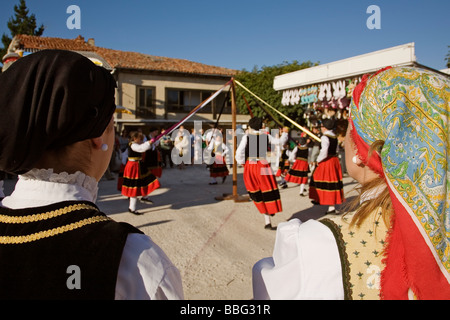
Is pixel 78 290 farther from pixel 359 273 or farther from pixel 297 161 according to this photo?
pixel 297 161

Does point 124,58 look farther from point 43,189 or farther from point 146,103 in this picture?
point 43,189

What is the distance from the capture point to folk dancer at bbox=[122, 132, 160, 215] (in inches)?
249

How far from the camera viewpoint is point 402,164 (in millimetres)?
995

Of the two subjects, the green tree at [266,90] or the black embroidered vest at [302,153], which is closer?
the black embroidered vest at [302,153]

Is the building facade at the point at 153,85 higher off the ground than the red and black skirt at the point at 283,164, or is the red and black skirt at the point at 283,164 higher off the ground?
the building facade at the point at 153,85

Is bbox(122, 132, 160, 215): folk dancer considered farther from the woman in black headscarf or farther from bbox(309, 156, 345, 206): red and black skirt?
the woman in black headscarf

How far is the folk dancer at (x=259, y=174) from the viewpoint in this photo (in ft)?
17.7

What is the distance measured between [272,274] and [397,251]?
1.47ft

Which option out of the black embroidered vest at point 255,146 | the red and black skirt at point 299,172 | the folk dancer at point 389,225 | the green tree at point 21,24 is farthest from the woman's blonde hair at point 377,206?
the green tree at point 21,24

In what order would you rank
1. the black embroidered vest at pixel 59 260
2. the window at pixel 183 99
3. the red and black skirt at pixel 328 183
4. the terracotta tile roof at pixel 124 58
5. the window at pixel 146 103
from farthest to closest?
the window at pixel 183 99 < the window at pixel 146 103 < the terracotta tile roof at pixel 124 58 < the red and black skirt at pixel 328 183 < the black embroidered vest at pixel 59 260

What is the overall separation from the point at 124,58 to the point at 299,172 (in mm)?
19038

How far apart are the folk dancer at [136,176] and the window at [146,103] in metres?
16.1

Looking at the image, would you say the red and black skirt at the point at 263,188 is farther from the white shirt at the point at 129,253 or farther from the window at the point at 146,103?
the window at the point at 146,103
